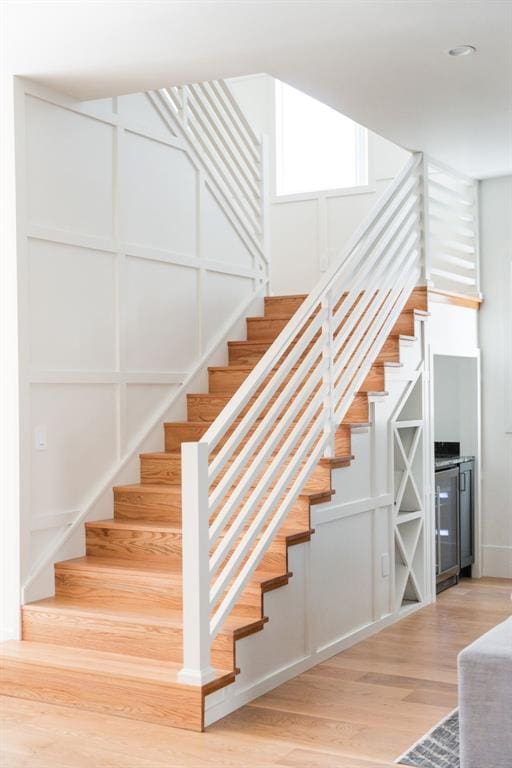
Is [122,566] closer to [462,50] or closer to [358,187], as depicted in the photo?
[462,50]

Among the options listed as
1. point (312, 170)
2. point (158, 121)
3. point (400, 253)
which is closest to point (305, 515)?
point (400, 253)

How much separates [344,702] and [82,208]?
8.77ft

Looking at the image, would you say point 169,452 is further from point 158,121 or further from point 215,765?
point 215,765

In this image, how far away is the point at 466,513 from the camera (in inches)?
274

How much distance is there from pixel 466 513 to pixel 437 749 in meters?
3.36

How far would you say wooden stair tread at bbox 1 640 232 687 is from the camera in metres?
4.05

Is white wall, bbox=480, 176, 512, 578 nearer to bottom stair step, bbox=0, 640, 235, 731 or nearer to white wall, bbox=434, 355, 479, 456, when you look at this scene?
white wall, bbox=434, 355, 479, 456

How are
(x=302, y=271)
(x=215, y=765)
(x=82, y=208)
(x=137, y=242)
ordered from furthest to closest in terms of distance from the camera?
(x=302, y=271)
(x=137, y=242)
(x=82, y=208)
(x=215, y=765)

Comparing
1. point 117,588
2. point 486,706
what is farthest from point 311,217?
point 486,706

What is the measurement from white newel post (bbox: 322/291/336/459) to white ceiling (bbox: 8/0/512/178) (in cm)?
109

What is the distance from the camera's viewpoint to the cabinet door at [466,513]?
6.84 m

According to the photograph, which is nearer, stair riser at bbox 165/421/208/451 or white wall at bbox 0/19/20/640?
white wall at bbox 0/19/20/640

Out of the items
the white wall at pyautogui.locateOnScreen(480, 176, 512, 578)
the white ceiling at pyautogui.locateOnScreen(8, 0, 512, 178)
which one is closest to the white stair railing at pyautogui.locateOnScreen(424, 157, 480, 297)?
the white wall at pyautogui.locateOnScreen(480, 176, 512, 578)

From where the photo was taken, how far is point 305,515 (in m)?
4.74
